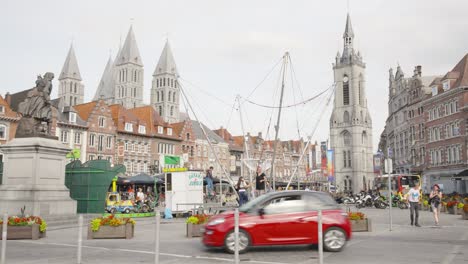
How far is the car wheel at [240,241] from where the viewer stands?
11602 mm

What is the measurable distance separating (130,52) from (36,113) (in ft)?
411

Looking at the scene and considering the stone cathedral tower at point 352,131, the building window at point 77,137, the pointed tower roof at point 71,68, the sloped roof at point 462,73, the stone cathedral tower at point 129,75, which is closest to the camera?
the sloped roof at point 462,73

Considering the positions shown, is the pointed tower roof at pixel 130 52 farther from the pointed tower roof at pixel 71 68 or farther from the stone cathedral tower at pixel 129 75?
the pointed tower roof at pixel 71 68

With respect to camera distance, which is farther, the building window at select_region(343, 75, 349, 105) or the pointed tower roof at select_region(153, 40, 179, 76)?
the pointed tower roof at select_region(153, 40, 179, 76)

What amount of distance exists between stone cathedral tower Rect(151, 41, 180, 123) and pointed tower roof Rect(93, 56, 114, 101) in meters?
16.2

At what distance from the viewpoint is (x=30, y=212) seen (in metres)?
17.8

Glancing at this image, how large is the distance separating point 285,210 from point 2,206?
1208 cm

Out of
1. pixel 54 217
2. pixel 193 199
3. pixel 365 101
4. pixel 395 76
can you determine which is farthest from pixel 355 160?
pixel 54 217

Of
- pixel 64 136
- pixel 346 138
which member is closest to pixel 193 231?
pixel 64 136

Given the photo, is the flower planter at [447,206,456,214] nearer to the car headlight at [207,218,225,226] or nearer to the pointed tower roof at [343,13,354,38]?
the car headlight at [207,218,225,226]

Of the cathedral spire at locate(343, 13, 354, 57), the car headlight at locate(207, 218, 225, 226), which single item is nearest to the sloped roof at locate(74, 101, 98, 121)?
the car headlight at locate(207, 218, 225, 226)

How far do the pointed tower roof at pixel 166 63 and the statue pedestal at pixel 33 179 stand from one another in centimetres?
12364

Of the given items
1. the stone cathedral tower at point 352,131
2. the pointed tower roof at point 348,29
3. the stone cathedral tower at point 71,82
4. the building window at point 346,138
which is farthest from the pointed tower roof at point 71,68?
the pointed tower roof at point 348,29

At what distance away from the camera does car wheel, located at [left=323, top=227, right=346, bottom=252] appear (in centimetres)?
1187
